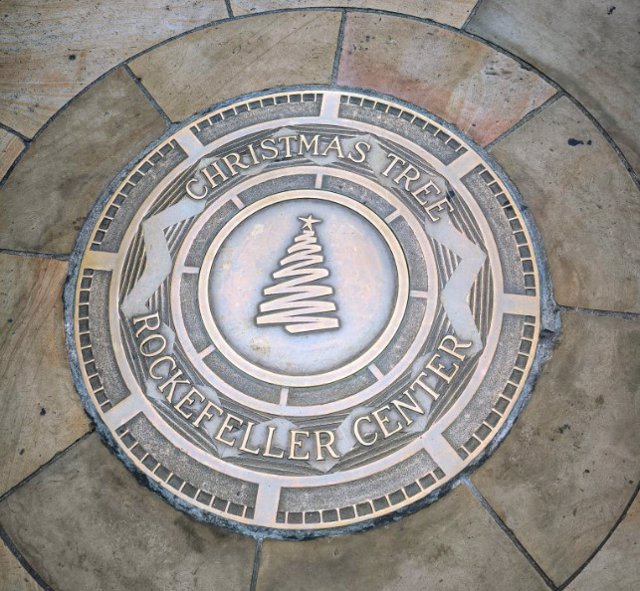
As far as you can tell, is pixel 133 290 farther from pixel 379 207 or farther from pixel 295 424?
pixel 379 207

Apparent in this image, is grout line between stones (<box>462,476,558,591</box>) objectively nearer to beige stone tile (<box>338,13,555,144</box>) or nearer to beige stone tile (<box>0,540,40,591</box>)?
beige stone tile (<box>338,13,555,144</box>)

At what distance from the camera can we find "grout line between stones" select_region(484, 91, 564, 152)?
3.34 metres

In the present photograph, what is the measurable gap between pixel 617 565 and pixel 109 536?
2328 millimetres

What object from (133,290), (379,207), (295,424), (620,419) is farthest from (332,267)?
(620,419)

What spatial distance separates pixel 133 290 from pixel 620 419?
2.47m

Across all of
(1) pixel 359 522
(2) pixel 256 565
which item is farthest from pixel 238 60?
(2) pixel 256 565

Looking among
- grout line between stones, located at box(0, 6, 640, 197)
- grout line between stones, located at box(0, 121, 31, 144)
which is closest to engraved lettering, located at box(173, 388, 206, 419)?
grout line between stones, located at box(0, 6, 640, 197)

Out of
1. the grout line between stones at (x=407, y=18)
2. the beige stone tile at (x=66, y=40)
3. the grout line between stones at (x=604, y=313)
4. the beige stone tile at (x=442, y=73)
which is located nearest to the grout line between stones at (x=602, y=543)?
the grout line between stones at (x=604, y=313)

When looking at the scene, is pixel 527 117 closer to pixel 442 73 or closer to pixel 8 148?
pixel 442 73

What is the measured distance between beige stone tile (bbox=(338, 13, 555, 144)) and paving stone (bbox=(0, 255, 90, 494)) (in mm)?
2055

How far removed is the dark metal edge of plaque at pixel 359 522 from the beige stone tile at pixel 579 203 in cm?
7

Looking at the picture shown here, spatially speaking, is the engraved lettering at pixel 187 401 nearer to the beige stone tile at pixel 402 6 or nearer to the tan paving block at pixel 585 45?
the beige stone tile at pixel 402 6

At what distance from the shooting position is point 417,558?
2.77 meters

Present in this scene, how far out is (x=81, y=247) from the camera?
10.7 ft
